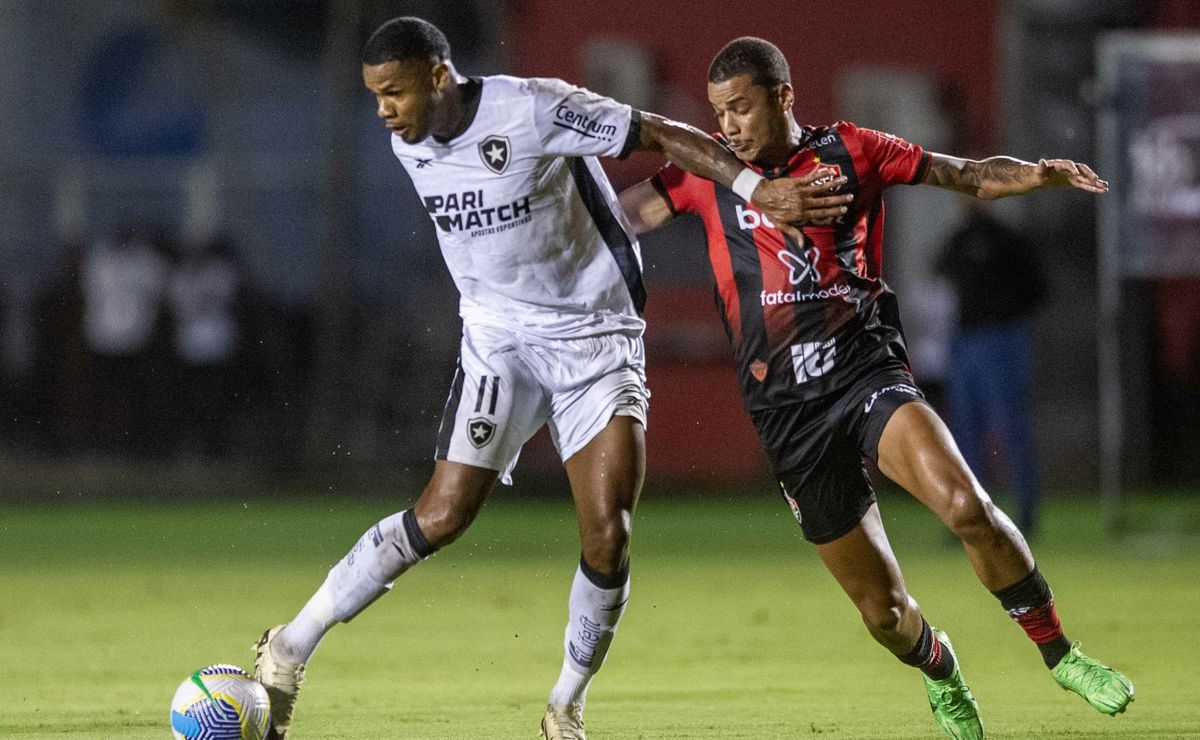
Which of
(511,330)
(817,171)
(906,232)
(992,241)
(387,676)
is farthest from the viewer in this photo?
(906,232)

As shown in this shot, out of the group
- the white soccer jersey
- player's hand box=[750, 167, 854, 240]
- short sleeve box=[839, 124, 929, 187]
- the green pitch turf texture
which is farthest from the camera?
the green pitch turf texture

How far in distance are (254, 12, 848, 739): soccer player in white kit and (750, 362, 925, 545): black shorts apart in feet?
1.72

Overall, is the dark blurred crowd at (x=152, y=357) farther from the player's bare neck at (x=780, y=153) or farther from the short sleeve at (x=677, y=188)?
the player's bare neck at (x=780, y=153)

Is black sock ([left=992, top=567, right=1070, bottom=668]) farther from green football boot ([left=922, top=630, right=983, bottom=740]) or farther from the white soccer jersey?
the white soccer jersey

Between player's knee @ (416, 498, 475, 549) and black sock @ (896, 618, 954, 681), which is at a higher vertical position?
player's knee @ (416, 498, 475, 549)

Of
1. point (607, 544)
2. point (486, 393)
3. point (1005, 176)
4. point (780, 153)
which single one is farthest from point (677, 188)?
point (607, 544)

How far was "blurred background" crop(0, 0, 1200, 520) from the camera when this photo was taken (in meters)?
19.0

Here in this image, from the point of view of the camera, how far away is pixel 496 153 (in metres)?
6.47

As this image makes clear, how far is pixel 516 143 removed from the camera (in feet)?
21.2

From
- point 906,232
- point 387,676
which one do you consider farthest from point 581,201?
point 906,232

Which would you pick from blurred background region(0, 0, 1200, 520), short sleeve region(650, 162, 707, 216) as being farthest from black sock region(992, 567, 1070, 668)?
blurred background region(0, 0, 1200, 520)

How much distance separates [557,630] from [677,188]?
3.45 m

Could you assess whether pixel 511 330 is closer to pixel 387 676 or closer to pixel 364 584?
pixel 364 584

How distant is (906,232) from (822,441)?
44.2 feet
